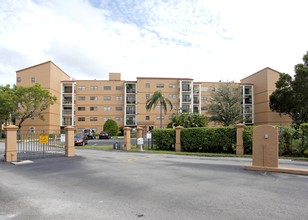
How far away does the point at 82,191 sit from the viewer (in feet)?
26.9

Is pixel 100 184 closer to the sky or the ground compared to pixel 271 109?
closer to the ground

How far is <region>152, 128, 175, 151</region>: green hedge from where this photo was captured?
86.9 ft

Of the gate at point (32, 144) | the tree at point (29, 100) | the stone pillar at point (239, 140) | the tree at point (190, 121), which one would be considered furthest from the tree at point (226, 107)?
the tree at point (29, 100)

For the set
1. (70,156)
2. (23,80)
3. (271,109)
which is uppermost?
(23,80)

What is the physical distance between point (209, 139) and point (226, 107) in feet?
75.4

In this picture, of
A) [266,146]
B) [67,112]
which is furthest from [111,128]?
[266,146]

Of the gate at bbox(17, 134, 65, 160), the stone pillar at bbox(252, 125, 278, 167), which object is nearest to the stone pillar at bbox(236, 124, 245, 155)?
the stone pillar at bbox(252, 125, 278, 167)

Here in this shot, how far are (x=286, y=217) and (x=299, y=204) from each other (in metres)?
1.18

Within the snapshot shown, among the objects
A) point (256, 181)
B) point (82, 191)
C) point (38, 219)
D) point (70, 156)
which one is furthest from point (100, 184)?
point (70, 156)

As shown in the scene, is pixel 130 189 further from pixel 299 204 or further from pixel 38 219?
pixel 299 204

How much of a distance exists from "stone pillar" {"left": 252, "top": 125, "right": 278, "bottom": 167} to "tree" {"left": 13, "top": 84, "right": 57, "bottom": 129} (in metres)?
48.3

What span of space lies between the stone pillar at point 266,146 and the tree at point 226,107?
33455 millimetres

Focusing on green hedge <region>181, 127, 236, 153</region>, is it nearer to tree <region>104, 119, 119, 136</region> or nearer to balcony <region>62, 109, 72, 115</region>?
tree <region>104, 119, 119, 136</region>

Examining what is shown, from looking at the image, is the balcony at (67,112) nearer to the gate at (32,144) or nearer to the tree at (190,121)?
the tree at (190,121)
